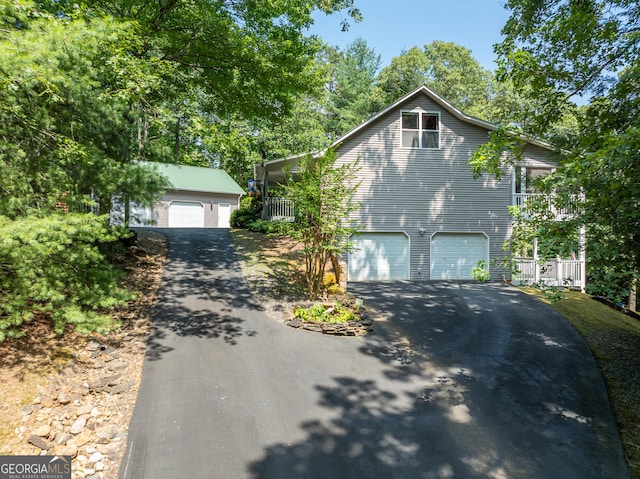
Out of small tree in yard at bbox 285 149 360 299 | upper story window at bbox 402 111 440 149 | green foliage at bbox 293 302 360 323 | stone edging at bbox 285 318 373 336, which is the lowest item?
stone edging at bbox 285 318 373 336

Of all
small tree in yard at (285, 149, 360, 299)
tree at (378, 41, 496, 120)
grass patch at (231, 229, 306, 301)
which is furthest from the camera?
tree at (378, 41, 496, 120)

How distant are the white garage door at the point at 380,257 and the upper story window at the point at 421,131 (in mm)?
3828

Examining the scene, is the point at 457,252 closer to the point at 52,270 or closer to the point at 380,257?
the point at 380,257

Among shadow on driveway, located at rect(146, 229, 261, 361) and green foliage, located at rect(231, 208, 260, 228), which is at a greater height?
green foliage, located at rect(231, 208, 260, 228)

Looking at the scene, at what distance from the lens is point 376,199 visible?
1473 cm

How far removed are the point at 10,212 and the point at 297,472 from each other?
15.4ft

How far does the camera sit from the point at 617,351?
25.9 ft

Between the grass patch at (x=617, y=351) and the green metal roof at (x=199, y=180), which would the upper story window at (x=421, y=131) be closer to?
the grass patch at (x=617, y=351)

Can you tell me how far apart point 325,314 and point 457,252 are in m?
8.73

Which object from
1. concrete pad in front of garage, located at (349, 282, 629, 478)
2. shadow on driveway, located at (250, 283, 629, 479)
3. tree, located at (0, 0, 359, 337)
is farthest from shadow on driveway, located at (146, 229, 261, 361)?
concrete pad in front of garage, located at (349, 282, 629, 478)

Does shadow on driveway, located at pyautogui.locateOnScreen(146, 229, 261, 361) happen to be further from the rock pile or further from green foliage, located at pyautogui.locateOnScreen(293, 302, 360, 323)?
green foliage, located at pyautogui.locateOnScreen(293, 302, 360, 323)

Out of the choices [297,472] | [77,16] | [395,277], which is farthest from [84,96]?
[395,277]

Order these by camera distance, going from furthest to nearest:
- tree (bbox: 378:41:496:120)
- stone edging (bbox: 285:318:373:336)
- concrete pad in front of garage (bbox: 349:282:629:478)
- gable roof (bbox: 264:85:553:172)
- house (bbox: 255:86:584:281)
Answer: tree (bbox: 378:41:496:120)
house (bbox: 255:86:584:281)
gable roof (bbox: 264:85:553:172)
stone edging (bbox: 285:318:373:336)
concrete pad in front of garage (bbox: 349:282:629:478)

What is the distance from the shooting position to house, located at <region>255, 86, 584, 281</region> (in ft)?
47.9
